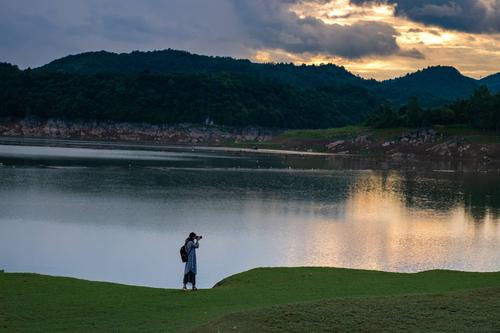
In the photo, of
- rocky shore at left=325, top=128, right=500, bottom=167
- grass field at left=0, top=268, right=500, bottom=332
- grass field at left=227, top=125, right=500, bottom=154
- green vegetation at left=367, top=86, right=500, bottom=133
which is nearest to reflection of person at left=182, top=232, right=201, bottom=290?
grass field at left=0, top=268, right=500, bottom=332

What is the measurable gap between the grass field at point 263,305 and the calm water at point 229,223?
224 inches

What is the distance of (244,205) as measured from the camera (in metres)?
57.0

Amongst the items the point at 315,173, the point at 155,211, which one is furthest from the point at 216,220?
the point at 315,173

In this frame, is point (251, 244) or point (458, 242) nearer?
point (251, 244)

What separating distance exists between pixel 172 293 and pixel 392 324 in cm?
912

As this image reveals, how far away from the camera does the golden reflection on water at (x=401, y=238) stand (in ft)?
115

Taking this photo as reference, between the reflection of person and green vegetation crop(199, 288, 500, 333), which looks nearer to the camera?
green vegetation crop(199, 288, 500, 333)

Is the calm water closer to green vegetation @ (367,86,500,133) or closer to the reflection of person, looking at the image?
the reflection of person

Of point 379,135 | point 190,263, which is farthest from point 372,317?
point 379,135

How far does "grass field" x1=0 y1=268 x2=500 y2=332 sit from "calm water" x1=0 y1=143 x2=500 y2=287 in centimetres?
568

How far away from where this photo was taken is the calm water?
3409 centimetres

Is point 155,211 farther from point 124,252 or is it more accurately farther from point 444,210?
point 444,210

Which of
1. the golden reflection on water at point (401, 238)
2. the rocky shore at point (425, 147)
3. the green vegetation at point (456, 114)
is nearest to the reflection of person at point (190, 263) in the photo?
the golden reflection on water at point (401, 238)

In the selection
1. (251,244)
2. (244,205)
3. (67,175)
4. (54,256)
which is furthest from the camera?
(67,175)
